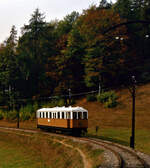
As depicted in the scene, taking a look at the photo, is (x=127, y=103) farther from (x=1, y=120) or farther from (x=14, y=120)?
(x=1, y=120)

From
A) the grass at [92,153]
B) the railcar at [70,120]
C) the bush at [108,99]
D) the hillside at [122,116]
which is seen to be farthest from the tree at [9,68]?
the grass at [92,153]

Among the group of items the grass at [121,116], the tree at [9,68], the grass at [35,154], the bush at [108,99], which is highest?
the tree at [9,68]

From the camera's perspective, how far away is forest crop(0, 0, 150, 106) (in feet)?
191

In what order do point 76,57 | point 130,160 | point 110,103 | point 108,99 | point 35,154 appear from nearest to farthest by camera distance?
point 130,160, point 35,154, point 110,103, point 108,99, point 76,57

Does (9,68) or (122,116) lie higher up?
(9,68)

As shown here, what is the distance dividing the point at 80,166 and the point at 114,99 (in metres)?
34.7

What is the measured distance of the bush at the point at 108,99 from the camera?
175 feet

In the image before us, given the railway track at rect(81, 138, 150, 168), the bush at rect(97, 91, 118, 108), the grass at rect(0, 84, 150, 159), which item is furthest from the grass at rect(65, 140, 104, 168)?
the bush at rect(97, 91, 118, 108)

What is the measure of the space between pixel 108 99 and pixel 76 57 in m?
14.6

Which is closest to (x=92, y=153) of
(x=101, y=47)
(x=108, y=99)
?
(x=108, y=99)

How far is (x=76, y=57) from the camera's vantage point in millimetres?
64562

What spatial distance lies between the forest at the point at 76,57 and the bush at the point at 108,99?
368 centimetres

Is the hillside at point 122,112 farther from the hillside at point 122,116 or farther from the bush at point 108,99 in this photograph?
the bush at point 108,99

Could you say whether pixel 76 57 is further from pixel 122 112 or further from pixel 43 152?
pixel 43 152
